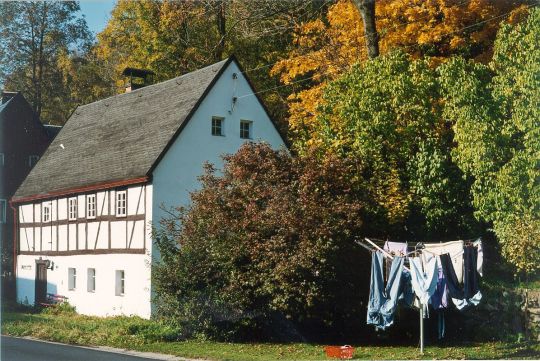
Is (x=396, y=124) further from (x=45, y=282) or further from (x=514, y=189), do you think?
(x=45, y=282)

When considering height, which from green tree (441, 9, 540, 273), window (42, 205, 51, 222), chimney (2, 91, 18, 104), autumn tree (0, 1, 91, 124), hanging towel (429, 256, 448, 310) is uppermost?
autumn tree (0, 1, 91, 124)

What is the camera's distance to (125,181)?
27859 mm

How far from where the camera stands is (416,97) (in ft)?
76.2

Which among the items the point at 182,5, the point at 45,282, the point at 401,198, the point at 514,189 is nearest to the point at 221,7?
Result: the point at 182,5

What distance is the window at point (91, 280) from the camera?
98.1ft

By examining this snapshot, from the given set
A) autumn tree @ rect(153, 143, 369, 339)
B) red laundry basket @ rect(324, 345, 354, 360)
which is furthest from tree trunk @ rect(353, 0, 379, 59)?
red laundry basket @ rect(324, 345, 354, 360)

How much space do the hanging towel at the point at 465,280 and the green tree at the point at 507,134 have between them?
114cm

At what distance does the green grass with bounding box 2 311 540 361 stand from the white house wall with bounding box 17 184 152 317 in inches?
69.7

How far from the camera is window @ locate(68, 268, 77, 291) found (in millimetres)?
31312

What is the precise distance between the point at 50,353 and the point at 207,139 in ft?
39.1

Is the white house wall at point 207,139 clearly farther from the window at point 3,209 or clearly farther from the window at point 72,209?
the window at point 3,209

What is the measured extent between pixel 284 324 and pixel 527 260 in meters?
7.03

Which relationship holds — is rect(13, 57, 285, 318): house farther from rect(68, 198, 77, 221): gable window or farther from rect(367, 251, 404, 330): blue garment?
rect(367, 251, 404, 330): blue garment

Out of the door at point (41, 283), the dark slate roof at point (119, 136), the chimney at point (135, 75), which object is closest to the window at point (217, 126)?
the dark slate roof at point (119, 136)
